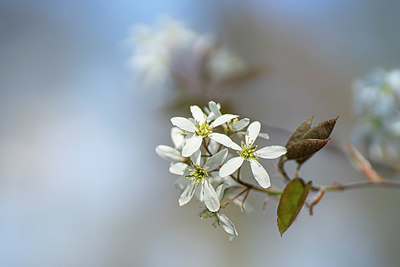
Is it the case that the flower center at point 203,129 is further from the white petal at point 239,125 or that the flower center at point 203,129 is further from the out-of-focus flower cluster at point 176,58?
the out-of-focus flower cluster at point 176,58

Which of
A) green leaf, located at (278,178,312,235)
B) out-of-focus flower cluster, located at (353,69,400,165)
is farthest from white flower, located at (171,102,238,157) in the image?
out-of-focus flower cluster, located at (353,69,400,165)

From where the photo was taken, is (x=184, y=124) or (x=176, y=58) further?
(x=176, y=58)

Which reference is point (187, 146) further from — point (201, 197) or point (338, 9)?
point (338, 9)

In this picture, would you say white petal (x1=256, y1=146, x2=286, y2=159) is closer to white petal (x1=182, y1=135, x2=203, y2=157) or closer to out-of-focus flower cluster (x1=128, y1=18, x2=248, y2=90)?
white petal (x1=182, y1=135, x2=203, y2=157)

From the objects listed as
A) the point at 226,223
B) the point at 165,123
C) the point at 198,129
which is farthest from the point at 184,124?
the point at 165,123

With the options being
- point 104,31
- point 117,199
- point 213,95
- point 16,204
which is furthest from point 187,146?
point 104,31

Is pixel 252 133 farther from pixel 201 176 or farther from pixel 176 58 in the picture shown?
pixel 176 58
